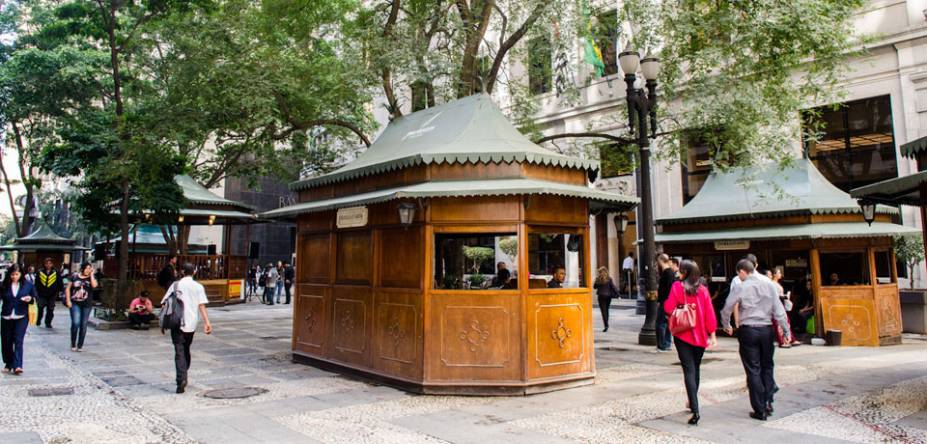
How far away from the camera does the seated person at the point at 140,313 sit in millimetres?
15688

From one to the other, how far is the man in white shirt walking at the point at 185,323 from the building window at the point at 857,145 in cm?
1744

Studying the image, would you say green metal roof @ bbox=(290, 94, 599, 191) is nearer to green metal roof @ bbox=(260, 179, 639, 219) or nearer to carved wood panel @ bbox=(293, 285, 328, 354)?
green metal roof @ bbox=(260, 179, 639, 219)

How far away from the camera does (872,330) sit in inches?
494

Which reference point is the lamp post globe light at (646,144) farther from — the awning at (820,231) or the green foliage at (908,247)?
the green foliage at (908,247)

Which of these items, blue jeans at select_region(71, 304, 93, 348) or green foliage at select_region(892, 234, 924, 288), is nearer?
blue jeans at select_region(71, 304, 93, 348)

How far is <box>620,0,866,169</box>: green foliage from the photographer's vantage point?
37.2 feet

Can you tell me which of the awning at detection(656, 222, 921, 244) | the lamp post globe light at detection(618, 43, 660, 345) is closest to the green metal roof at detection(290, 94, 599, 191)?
the lamp post globe light at detection(618, 43, 660, 345)

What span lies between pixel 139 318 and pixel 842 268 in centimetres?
1816

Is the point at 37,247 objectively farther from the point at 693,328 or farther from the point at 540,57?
the point at 693,328

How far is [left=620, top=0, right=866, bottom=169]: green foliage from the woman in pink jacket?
683 cm

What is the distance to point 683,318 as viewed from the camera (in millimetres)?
6215

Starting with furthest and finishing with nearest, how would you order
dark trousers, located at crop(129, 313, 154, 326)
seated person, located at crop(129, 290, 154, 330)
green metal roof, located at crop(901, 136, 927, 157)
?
dark trousers, located at crop(129, 313, 154, 326), seated person, located at crop(129, 290, 154, 330), green metal roof, located at crop(901, 136, 927, 157)

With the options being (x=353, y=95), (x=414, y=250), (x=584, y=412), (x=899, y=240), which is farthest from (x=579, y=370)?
(x=899, y=240)

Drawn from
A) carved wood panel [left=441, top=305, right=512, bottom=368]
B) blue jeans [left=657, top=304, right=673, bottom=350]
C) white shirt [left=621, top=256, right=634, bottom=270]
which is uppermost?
white shirt [left=621, top=256, right=634, bottom=270]
